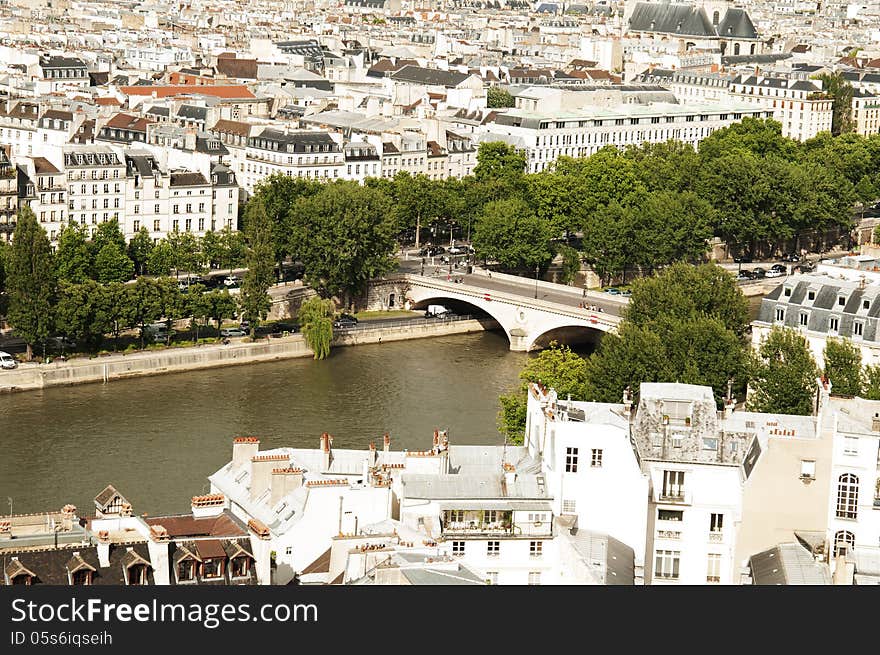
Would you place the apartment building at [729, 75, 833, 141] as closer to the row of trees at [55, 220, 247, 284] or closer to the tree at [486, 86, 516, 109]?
the tree at [486, 86, 516, 109]

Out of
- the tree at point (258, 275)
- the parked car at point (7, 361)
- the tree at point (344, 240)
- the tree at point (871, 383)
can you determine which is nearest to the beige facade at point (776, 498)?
the tree at point (871, 383)

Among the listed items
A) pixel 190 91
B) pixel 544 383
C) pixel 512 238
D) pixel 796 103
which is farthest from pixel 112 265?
pixel 796 103

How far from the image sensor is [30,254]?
4366cm

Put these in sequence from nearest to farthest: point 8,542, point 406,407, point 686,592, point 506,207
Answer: point 686,592 → point 8,542 → point 406,407 → point 506,207

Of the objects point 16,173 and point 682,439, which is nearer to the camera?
point 682,439

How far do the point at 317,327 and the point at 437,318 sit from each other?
4.90 meters

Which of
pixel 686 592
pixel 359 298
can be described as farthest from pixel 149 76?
pixel 686 592

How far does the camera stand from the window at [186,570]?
20.8 meters

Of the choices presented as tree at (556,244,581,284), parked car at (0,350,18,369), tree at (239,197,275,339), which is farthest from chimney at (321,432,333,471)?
tree at (556,244,581,284)

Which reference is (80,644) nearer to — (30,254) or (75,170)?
(30,254)

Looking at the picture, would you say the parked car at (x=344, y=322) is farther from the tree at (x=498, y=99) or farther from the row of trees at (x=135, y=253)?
the tree at (x=498, y=99)

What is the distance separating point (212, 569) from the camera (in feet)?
68.7

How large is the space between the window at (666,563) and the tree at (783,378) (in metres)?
9.96

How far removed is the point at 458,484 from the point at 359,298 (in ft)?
94.6
